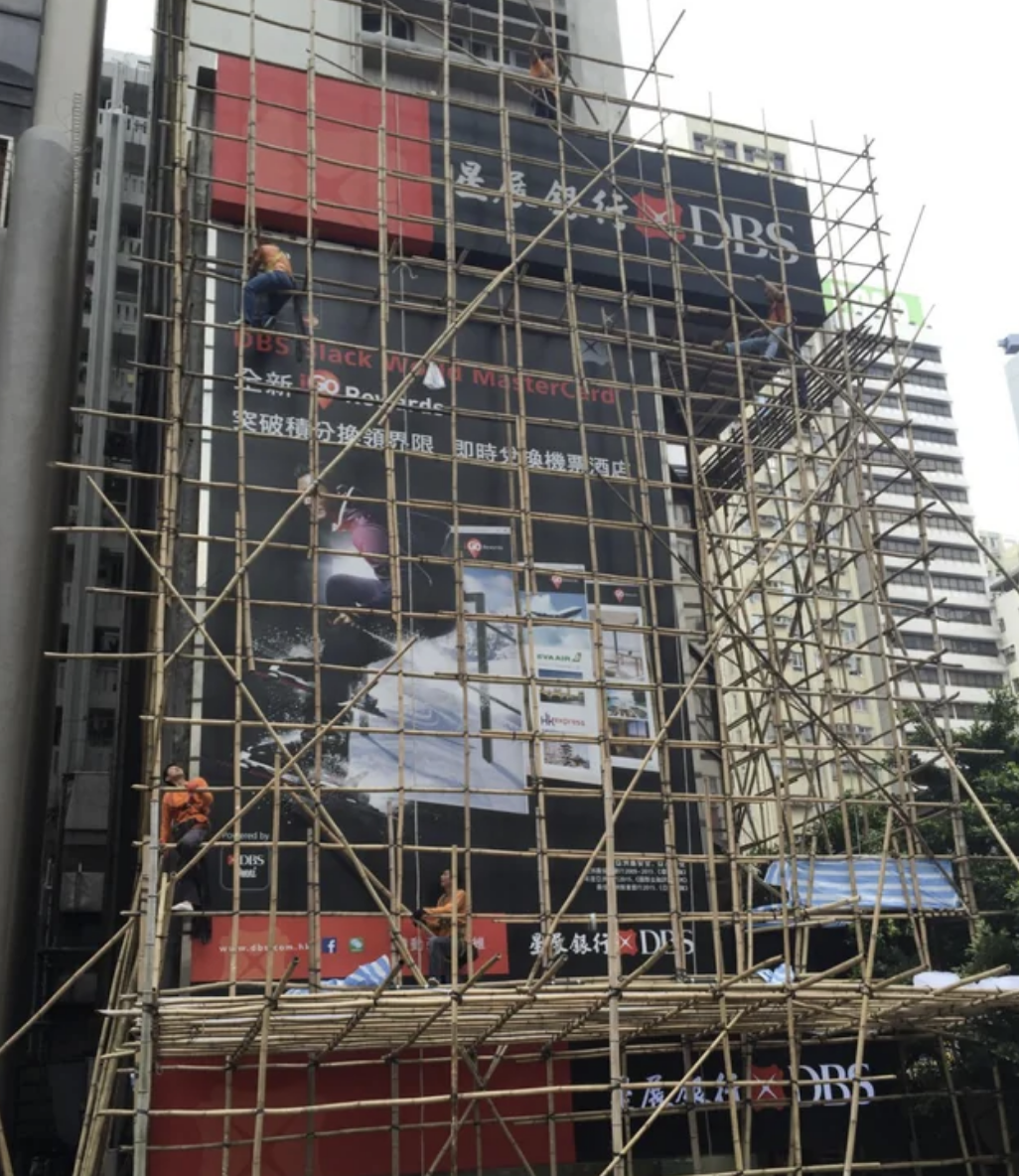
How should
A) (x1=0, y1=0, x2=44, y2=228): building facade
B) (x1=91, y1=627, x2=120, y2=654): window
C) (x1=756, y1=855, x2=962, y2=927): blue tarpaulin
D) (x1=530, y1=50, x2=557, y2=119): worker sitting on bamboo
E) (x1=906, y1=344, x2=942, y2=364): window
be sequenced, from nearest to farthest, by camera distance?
(x1=756, y1=855, x2=962, y2=927): blue tarpaulin, (x1=0, y1=0, x2=44, y2=228): building facade, (x1=530, y1=50, x2=557, y2=119): worker sitting on bamboo, (x1=91, y1=627, x2=120, y2=654): window, (x1=906, y1=344, x2=942, y2=364): window

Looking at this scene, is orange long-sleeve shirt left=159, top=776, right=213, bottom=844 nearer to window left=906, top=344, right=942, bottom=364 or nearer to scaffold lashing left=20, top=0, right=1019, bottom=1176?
scaffold lashing left=20, top=0, right=1019, bottom=1176

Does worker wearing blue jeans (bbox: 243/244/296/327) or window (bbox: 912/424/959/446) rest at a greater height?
window (bbox: 912/424/959/446)

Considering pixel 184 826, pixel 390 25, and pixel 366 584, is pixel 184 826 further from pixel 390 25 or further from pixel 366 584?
pixel 390 25

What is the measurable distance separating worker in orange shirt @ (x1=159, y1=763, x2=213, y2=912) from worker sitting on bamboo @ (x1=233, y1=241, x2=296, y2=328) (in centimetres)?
482

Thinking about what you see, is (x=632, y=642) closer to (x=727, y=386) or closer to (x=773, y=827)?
(x=727, y=386)

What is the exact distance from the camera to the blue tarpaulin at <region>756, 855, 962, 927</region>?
12.9m

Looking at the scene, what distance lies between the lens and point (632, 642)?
45.6ft

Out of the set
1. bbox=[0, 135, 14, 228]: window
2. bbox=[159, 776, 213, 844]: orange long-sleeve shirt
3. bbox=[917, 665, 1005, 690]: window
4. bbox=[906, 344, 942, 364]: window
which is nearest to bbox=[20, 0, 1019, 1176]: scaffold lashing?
bbox=[159, 776, 213, 844]: orange long-sleeve shirt

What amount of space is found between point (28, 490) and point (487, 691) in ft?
17.2

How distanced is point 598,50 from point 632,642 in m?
9.83

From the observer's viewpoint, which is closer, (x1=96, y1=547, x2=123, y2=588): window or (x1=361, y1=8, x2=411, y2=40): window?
(x1=361, y1=8, x2=411, y2=40): window

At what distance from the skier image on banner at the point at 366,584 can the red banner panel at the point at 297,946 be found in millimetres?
1749

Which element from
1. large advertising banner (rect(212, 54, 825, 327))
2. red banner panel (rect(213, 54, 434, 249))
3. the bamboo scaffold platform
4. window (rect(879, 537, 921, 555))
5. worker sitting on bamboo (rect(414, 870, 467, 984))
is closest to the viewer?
the bamboo scaffold platform

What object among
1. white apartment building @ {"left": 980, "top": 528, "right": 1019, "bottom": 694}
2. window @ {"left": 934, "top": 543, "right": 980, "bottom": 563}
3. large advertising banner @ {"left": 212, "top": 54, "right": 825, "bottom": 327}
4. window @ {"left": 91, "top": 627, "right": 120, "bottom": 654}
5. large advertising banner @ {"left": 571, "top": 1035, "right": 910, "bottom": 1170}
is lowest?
large advertising banner @ {"left": 571, "top": 1035, "right": 910, "bottom": 1170}
